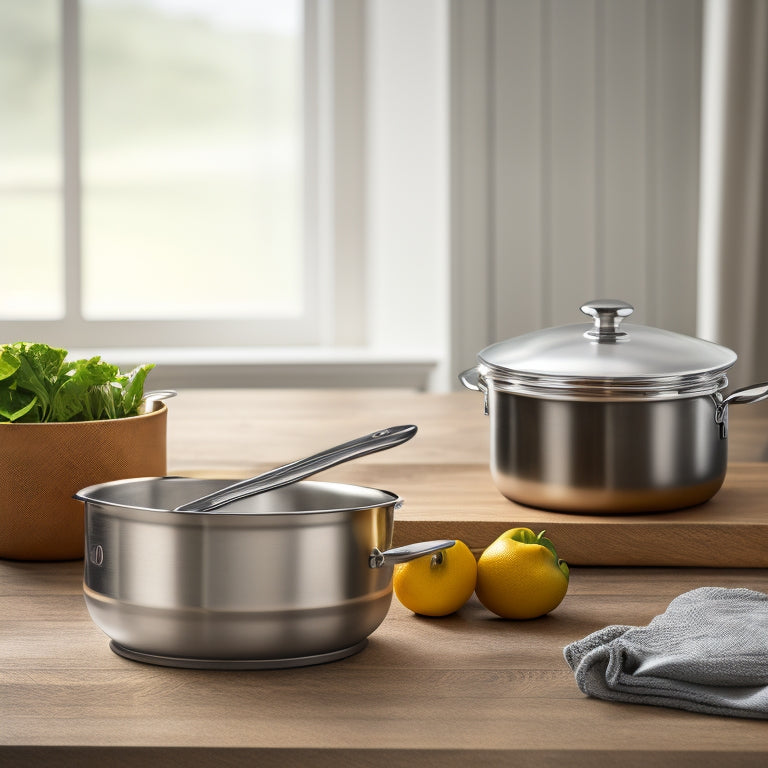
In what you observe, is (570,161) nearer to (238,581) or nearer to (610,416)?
(610,416)

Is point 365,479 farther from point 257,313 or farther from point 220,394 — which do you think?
point 257,313

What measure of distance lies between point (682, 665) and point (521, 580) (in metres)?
0.16

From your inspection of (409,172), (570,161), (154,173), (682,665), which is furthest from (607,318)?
(154,173)

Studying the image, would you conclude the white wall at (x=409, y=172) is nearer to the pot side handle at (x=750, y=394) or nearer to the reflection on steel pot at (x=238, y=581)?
the pot side handle at (x=750, y=394)

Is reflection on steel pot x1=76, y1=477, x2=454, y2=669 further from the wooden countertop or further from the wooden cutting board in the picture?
the wooden cutting board

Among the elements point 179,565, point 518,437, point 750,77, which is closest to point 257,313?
point 750,77

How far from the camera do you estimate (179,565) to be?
61 cm

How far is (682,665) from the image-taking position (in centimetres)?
58

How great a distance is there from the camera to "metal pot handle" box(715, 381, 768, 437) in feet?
2.94

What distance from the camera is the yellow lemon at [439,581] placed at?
0.74m

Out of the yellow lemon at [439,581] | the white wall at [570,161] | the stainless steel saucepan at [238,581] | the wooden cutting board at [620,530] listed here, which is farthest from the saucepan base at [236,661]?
the white wall at [570,161]

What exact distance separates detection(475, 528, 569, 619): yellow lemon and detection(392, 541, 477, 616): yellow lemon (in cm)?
1

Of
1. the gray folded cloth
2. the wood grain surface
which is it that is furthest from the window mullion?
the gray folded cloth

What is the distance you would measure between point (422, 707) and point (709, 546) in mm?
409
